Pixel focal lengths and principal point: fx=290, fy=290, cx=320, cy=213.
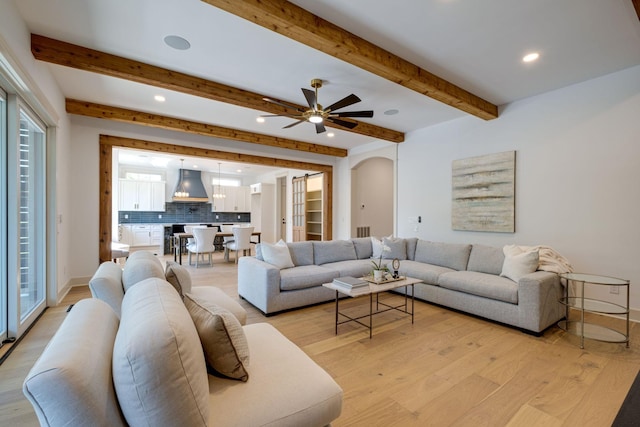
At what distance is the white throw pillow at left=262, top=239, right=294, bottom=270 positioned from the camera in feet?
12.6

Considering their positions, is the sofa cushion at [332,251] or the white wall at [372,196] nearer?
the sofa cushion at [332,251]

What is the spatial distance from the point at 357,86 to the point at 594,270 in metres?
3.64

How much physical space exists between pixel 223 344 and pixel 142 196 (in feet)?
30.6

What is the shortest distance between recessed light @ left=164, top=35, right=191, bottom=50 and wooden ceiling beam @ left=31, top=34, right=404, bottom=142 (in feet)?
1.87

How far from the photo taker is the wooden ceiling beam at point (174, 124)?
4.34 meters

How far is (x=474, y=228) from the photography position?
15.1 ft

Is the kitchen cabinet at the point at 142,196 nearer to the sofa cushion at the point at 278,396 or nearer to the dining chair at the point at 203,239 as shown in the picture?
the dining chair at the point at 203,239

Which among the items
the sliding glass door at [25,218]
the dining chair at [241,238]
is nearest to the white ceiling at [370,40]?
the sliding glass door at [25,218]

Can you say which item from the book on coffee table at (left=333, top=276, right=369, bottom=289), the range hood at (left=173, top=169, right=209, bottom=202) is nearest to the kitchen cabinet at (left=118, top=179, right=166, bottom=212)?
the range hood at (left=173, top=169, right=209, bottom=202)

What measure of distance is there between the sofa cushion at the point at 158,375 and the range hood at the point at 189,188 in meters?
9.14

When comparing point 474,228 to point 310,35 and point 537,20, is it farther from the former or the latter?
point 310,35

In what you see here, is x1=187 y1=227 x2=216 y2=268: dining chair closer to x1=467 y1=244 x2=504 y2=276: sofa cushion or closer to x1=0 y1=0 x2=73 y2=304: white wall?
x1=0 y1=0 x2=73 y2=304: white wall

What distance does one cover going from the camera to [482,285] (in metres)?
3.28

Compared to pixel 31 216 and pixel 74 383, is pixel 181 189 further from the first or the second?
pixel 74 383
